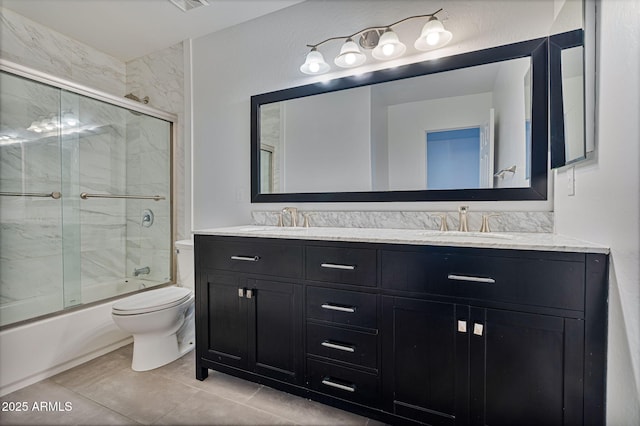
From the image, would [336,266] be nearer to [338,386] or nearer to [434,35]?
[338,386]

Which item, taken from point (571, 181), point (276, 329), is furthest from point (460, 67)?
point (276, 329)

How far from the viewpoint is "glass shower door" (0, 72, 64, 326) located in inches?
78.9

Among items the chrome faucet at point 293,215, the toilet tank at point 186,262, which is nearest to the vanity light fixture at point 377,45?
the chrome faucet at point 293,215

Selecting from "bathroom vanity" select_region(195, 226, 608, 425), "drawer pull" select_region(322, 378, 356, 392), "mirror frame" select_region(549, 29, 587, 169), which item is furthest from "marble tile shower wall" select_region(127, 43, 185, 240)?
"mirror frame" select_region(549, 29, 587, 169)

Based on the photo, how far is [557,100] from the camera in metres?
1.38

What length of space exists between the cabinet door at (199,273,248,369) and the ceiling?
1888 millimetres

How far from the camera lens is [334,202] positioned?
6.63 ft

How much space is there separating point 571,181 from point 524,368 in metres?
0.79

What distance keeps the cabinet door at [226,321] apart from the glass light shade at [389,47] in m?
1.54

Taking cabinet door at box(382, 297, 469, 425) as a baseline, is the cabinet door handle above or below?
above

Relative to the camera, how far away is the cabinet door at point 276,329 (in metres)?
1.53

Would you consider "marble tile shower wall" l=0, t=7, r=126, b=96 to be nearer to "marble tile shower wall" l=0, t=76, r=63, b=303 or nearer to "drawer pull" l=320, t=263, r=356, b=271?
"marble tile shower wall" l=0, t=76, r=63, b=303

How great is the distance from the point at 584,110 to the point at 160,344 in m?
2.53

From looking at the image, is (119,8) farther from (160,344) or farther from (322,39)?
(160,344)
